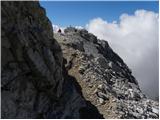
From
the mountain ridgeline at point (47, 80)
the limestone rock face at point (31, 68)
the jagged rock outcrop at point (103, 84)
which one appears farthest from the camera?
the jagged rock outcrop at point (103, 84)

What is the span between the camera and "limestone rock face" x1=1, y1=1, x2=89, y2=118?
3859 cm

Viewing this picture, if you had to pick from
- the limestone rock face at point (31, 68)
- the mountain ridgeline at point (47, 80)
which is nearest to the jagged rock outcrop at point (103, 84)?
the mountain ridgeline at point (47, 80)

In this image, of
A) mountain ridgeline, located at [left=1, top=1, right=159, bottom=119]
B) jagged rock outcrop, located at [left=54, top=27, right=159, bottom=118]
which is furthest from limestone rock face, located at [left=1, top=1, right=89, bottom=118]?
jagged rock outcrop, located at [left=54, top=27, right=159, bottom=118]

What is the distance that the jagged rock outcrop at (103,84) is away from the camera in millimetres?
46781

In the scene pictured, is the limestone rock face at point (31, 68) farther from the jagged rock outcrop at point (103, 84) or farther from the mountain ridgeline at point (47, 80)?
the jagged rock outcrop at point (103, 84)

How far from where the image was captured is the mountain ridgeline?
1529 inches

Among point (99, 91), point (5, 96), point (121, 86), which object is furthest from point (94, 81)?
point (5, 96)

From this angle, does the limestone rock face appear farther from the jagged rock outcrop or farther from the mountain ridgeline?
the jagged rock outcrop

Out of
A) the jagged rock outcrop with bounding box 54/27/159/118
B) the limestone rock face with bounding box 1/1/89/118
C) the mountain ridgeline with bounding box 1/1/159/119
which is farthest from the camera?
the jagged rock outcrop with bounding box 54/27/159/118

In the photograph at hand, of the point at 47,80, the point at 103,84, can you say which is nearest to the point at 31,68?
the point at 47,80

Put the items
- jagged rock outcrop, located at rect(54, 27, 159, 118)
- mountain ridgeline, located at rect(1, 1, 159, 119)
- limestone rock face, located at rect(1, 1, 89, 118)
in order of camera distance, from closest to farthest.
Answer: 1. limestone rock face, located at rect(1, 1, 89, 118)
2. mountain ridgeline, located at rect(1, 1, 159, 119)
3. jagged rock outcrop, located at rect(54, 27, 159, 118)

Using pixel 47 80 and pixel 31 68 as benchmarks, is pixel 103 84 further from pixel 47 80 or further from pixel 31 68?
pixel 31 68

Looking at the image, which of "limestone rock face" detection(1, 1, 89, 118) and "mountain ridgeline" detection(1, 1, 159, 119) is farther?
"mountain ridgeline" detection(1, 1, 159, 119)

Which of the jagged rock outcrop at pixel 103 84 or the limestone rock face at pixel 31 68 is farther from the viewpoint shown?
the jagged rock outcrop at pixel 103 84
